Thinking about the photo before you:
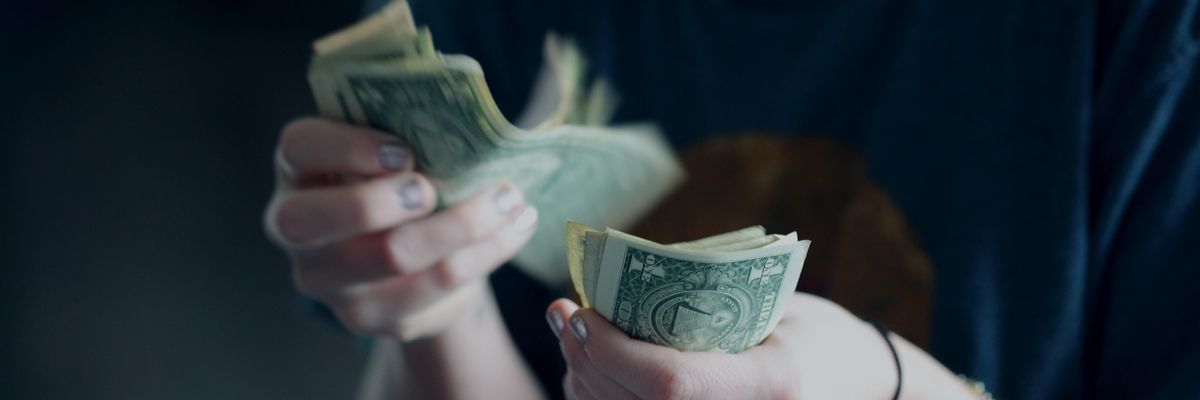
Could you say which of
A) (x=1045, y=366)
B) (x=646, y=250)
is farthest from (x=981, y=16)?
(x=646, y=250)

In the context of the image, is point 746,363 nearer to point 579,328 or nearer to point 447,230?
point 579,328

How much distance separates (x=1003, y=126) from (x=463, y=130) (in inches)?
17.0

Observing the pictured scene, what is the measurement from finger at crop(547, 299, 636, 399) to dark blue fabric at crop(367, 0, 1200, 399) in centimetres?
36

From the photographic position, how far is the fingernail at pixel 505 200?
509 mm

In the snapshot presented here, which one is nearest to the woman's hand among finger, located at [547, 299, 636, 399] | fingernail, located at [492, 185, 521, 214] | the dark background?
finger, located at [547, 299, 636, 399]

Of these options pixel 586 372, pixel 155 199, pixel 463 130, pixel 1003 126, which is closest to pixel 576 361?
pixel 586 372

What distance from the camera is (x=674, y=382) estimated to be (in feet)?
1.23

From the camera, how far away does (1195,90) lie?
0.56 metres

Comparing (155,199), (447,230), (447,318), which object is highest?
(447,230)

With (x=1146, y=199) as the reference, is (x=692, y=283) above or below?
above

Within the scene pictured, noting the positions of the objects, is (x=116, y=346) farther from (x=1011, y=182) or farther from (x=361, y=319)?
(x=1011, y=182)

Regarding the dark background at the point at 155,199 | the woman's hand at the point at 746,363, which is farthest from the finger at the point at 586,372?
the dark background at the point at 155,199

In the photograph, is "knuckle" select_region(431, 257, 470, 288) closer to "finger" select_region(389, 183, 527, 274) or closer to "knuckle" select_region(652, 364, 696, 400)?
"finger" select_region(389, 183, 527, 274)

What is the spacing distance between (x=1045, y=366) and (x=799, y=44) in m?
0.33
